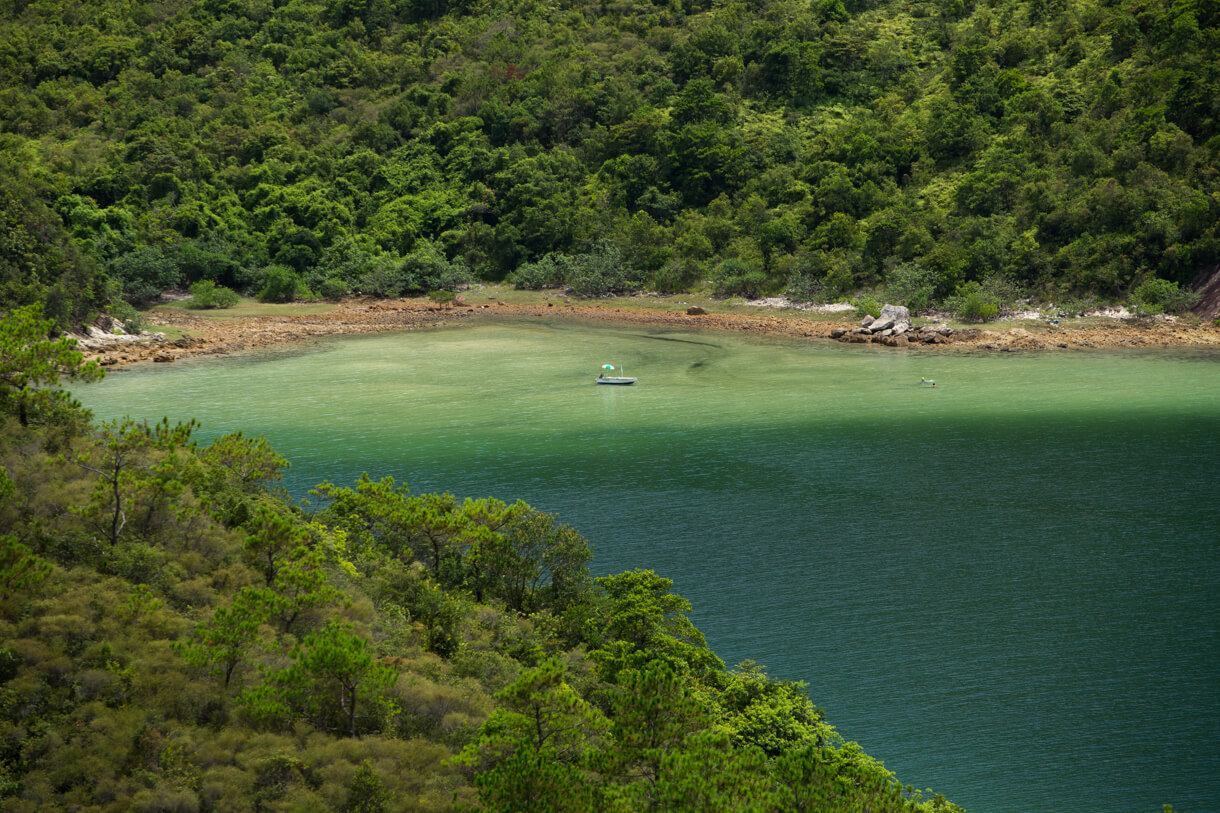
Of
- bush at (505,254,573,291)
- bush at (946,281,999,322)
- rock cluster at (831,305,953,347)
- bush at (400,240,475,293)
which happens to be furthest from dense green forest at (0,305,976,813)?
bush at (505,254,573,291)

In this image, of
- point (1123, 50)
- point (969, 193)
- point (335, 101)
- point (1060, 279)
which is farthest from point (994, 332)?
point (335, 101)

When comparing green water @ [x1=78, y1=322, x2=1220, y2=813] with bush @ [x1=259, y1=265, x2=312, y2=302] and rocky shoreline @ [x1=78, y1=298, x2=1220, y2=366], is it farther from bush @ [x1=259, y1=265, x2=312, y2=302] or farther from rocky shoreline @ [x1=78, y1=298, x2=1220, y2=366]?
bush @ [x1=259, y1=265, x2=312, y2=302]

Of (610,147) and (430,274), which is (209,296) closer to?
(430,274)

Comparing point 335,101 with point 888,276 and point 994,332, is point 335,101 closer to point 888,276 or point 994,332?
point 888,276

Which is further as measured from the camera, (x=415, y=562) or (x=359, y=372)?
(x=359, y=372)

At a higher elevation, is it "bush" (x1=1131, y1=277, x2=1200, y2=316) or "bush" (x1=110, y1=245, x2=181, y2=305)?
"bush" (x1=110, y1=245, x2=181, y2=305)

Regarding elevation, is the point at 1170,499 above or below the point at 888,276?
below
